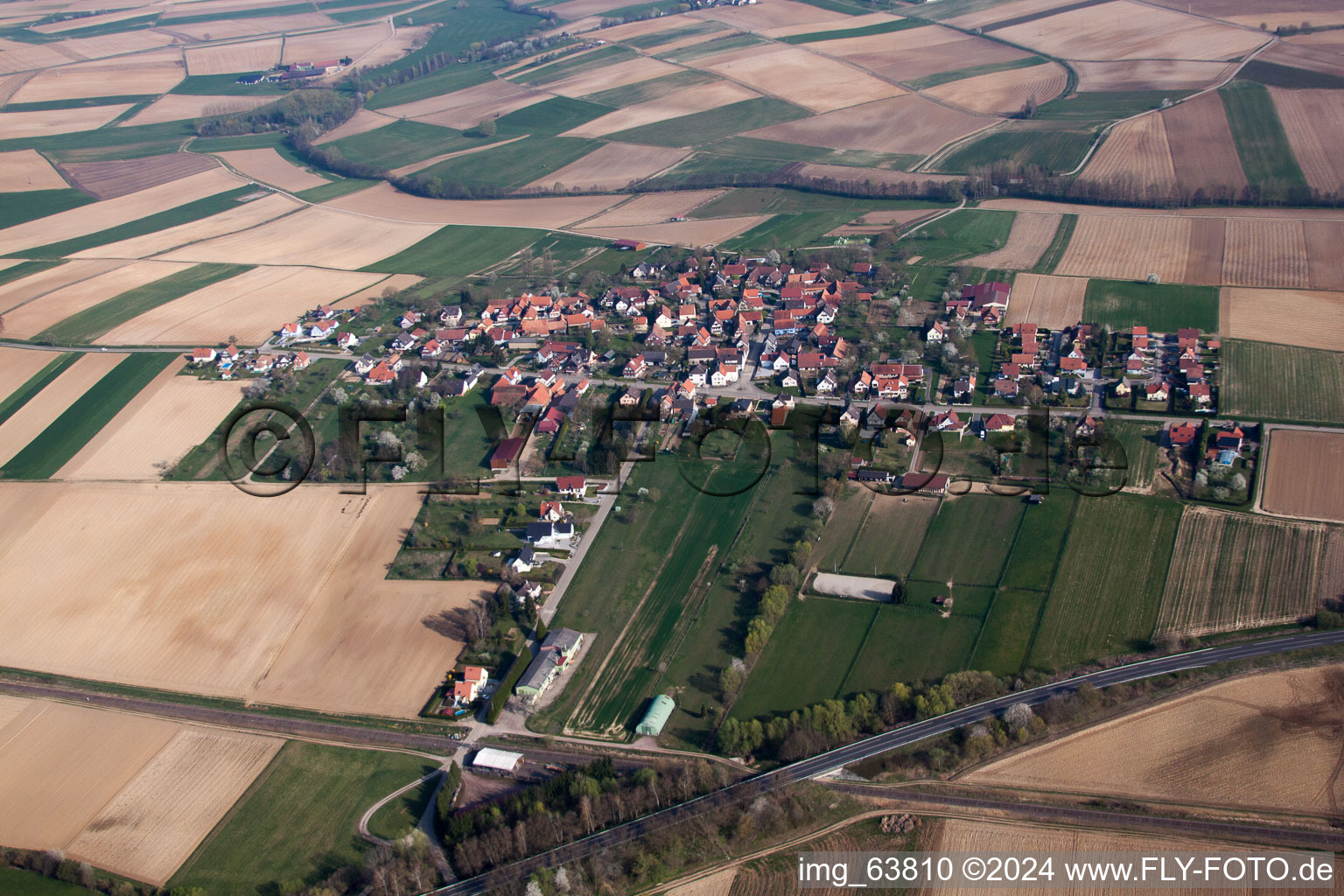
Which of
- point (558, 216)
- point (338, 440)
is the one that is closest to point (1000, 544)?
point (338, 440)

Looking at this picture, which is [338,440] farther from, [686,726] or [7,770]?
[686,726]

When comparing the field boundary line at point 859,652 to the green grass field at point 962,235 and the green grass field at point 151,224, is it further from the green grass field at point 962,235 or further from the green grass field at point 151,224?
the green grass field at point 151,224

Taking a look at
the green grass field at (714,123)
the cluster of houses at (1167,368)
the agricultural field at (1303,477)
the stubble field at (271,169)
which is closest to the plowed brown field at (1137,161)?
the cluster of houses at (1167,368)

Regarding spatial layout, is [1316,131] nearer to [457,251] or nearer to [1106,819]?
[457,251]

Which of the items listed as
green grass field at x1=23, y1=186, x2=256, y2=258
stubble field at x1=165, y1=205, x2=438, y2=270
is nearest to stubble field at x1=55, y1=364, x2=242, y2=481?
stubble field at x1=165, y1=205, x2=438, y2=270

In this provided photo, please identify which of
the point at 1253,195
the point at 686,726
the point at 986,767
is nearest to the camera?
the point at 986,767

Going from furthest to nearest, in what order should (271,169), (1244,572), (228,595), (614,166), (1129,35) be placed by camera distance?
(1129,35) → (271,169) → (614,166) → (228,595) → (1244,572)

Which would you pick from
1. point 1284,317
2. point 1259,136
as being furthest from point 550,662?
point 1259,136
